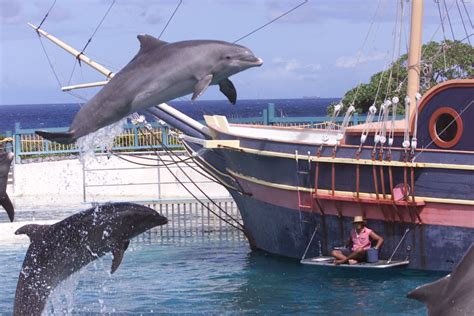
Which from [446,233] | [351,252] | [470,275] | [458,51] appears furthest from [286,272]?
[458,51]

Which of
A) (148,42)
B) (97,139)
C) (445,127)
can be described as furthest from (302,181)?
(148,42)

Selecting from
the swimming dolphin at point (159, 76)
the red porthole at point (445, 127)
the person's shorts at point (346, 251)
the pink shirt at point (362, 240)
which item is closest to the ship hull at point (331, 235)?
the pink shirt at point (362, 240)

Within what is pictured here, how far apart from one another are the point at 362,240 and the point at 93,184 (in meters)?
12.2

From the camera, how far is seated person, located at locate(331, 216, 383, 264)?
17.0m

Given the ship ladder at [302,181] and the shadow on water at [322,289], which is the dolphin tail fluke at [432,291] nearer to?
the shadow on water at [322,289]

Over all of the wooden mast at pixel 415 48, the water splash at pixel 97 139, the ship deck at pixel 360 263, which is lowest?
the ship deck at pixel 360 263

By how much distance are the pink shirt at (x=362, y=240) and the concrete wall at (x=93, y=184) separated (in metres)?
8.21

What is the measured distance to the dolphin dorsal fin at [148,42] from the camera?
830 centimetres

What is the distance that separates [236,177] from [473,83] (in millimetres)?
5233

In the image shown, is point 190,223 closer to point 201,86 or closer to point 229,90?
point 229,90

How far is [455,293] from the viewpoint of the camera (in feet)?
20.6

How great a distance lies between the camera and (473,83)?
16.4m

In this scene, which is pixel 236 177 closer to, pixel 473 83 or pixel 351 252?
pixel 351 252

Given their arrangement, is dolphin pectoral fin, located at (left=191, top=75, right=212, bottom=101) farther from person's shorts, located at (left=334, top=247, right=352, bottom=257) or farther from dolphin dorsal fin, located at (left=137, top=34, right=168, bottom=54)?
person's shorts, located at (left=334, top=247, right=352, bottom=257)
